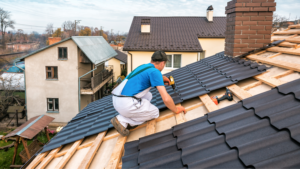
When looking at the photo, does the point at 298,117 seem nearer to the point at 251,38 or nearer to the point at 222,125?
the point at 222,125

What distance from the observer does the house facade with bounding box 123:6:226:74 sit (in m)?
18.9

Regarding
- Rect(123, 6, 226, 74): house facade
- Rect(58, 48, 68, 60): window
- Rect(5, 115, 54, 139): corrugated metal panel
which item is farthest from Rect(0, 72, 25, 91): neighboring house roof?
Rect(5, 115, 54, 139): corrugated metal panel

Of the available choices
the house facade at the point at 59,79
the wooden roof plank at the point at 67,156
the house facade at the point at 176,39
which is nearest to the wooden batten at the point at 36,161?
the wooden roof plank at the point at 67,156

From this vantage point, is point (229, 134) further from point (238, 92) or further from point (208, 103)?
point (238, 92)

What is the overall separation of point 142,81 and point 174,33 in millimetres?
19126

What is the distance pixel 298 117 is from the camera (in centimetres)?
210

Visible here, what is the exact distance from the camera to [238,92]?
11.2 ft

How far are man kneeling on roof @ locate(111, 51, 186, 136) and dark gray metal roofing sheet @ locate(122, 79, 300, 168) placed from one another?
1.53 feet

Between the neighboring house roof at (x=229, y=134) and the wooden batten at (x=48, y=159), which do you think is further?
the wooden batten at (x=48, y=159)

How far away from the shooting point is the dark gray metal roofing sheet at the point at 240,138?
1816mm

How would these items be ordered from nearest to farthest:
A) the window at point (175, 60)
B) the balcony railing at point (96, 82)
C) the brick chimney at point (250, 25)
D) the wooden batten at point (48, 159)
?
the wooden batten at point (48, 159) → the brick chimney at point (250, 25) → the window at point (175, 60) → the balcony railing at point (96, 82)

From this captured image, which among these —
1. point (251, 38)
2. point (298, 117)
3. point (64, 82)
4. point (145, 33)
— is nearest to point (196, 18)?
point (145, 33)

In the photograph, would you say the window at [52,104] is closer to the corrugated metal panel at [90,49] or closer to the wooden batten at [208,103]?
the corrugated metal panel at [90,49]

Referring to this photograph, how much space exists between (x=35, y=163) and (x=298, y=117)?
3.96m
